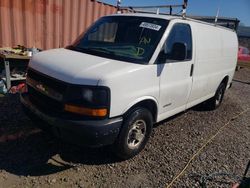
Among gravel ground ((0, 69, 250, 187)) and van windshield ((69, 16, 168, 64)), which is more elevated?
van windshield ((69, 16, 168, 64))

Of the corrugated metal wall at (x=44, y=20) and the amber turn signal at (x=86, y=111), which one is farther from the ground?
the corrugated metal wall at (x=44, y=20)

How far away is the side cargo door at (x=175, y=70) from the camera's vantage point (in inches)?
148

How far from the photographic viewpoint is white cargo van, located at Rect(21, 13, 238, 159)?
2.94 meters

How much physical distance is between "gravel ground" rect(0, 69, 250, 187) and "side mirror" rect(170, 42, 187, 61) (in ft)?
4.81

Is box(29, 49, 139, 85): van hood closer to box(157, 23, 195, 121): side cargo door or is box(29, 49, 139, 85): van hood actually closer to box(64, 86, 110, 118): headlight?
box(64, 86, 110, 118): headlight

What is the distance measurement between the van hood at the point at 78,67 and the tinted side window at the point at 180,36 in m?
0.82

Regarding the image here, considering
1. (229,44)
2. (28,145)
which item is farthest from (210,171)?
(229,44)

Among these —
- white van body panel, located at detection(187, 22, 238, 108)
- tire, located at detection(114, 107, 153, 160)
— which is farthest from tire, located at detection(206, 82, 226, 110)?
tire, located at detection(114, 107, 153, 160)

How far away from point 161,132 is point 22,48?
4.17 m

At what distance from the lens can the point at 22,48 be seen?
655cm

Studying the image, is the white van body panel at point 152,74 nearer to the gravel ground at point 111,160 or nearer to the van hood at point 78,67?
the van hood at point 78,67

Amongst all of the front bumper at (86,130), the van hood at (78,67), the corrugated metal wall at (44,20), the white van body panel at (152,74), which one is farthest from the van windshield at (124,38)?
the corrugated metal wall at (44,20)

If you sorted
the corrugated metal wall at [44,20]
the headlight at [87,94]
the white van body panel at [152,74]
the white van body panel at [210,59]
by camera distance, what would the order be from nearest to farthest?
the headlight at [87,94] < the white van body panel at [152,74] < the white van body panel at [210,59] < the corrugated metal wall at [44,20]

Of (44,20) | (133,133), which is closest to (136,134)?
(133,133)
